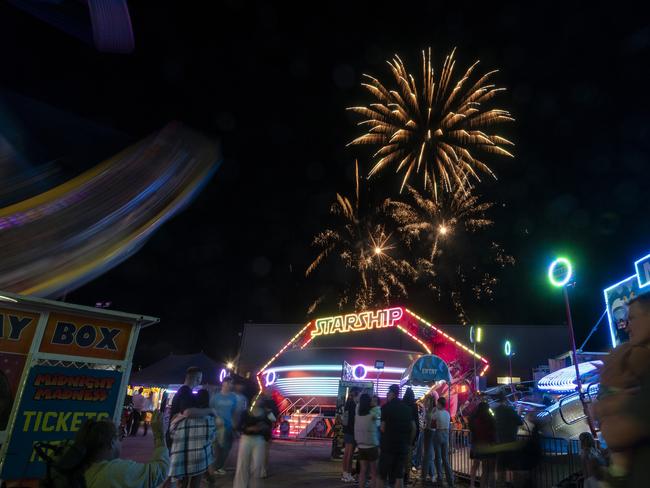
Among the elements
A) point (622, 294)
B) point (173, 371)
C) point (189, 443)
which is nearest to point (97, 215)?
point (189, 443)

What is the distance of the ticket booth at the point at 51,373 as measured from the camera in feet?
15.2

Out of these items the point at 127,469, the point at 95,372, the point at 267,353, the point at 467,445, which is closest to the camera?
the point at 127,469

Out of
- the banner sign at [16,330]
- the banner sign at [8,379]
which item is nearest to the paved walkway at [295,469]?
the banner sign at [8,379]

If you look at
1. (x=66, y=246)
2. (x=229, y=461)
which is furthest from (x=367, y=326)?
(x=66, y=246)

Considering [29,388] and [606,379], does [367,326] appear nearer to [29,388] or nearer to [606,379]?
[29,388]

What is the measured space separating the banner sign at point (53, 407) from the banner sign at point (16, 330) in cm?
30

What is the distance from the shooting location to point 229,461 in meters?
11.8

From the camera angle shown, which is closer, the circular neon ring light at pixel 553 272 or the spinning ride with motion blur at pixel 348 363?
the circular neon ring light at pixel 553 272

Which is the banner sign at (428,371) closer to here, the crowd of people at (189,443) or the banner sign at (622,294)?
the banner sign at (622,294)

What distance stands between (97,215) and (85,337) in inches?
262

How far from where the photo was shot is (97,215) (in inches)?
437

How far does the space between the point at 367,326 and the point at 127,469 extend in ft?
73.7

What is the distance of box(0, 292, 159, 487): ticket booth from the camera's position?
15.2 feet

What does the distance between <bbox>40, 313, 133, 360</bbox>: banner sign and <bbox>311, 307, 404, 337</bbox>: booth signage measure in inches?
757
